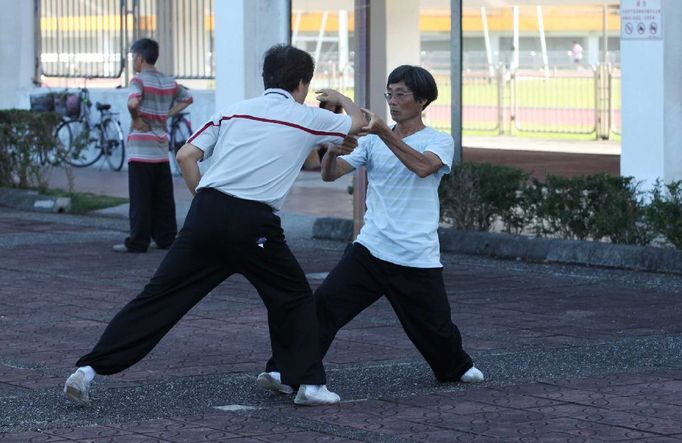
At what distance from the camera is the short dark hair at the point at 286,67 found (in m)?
6.61

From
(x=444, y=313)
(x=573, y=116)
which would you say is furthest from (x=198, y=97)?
(x=444, y=313)

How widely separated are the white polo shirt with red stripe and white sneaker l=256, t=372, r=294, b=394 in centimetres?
81

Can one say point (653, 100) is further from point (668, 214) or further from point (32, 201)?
point (32, 201)

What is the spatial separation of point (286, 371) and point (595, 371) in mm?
1754

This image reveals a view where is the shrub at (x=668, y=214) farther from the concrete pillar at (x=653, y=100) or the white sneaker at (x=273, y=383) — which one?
the white sneaker at (x=273, y=383)

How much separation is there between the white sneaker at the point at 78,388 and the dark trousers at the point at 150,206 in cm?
606

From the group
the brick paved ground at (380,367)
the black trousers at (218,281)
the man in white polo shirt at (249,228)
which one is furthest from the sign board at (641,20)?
the black trousers at (218,281)

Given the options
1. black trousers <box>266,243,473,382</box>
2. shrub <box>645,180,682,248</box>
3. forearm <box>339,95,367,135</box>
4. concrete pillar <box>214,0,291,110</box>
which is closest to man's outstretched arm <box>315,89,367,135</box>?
forearm <box>339,95,367,135</box>

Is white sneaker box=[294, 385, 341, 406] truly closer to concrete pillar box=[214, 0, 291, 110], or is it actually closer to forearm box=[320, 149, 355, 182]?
forearm box=[320, 149, 355, 182]

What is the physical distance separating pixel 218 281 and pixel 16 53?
17.1 m

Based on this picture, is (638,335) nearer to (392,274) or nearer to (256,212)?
(392,274)

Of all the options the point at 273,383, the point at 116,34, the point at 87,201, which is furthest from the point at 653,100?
the point at 116,34

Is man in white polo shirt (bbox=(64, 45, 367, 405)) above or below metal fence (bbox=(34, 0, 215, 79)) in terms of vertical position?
below

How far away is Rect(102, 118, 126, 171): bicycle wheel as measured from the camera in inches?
832
